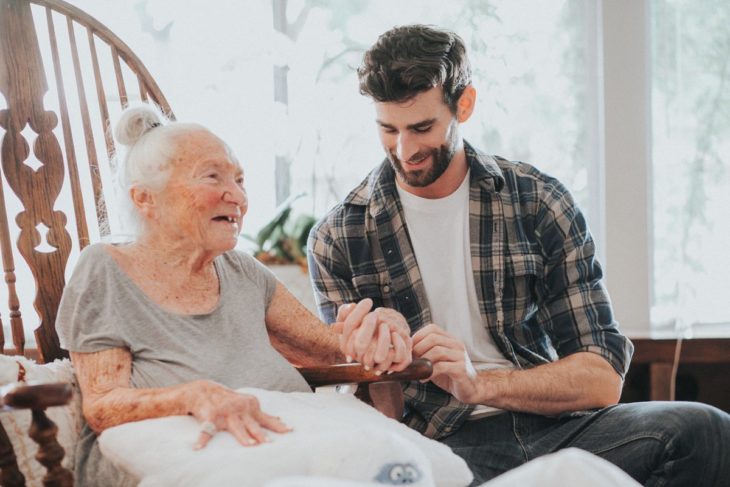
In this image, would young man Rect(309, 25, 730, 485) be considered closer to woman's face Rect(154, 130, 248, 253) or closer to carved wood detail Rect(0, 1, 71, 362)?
woman's face Rect(154, 130, 248, 253)

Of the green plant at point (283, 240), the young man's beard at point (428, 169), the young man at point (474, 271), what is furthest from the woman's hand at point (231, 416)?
the green plant at point (283, 240)

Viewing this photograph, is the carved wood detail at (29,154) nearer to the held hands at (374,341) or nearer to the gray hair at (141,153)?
the gray hair at (141,153)

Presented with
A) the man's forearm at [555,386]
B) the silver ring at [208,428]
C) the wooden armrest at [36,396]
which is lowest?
the man's forearm at [555,386]

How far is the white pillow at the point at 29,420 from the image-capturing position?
157 cm

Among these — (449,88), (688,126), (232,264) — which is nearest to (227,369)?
(232,264)

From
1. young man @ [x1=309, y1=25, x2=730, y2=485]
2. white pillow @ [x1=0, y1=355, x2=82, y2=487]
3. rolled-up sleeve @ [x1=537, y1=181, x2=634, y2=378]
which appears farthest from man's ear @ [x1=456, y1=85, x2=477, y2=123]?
white pillow @ [x1=0, y1=355, x2=82, y2=487]

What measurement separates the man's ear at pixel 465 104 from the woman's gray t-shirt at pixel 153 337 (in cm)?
73

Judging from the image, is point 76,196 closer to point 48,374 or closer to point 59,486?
point 48,374

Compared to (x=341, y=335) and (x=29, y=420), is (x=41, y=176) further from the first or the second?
(x=341, y=335)

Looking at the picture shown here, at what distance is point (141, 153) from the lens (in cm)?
179

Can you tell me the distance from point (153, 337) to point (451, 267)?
0.73 metres

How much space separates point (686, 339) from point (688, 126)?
2.39ft

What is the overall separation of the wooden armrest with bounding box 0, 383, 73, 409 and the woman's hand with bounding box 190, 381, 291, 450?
0.21 meters

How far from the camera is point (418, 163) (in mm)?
2066
